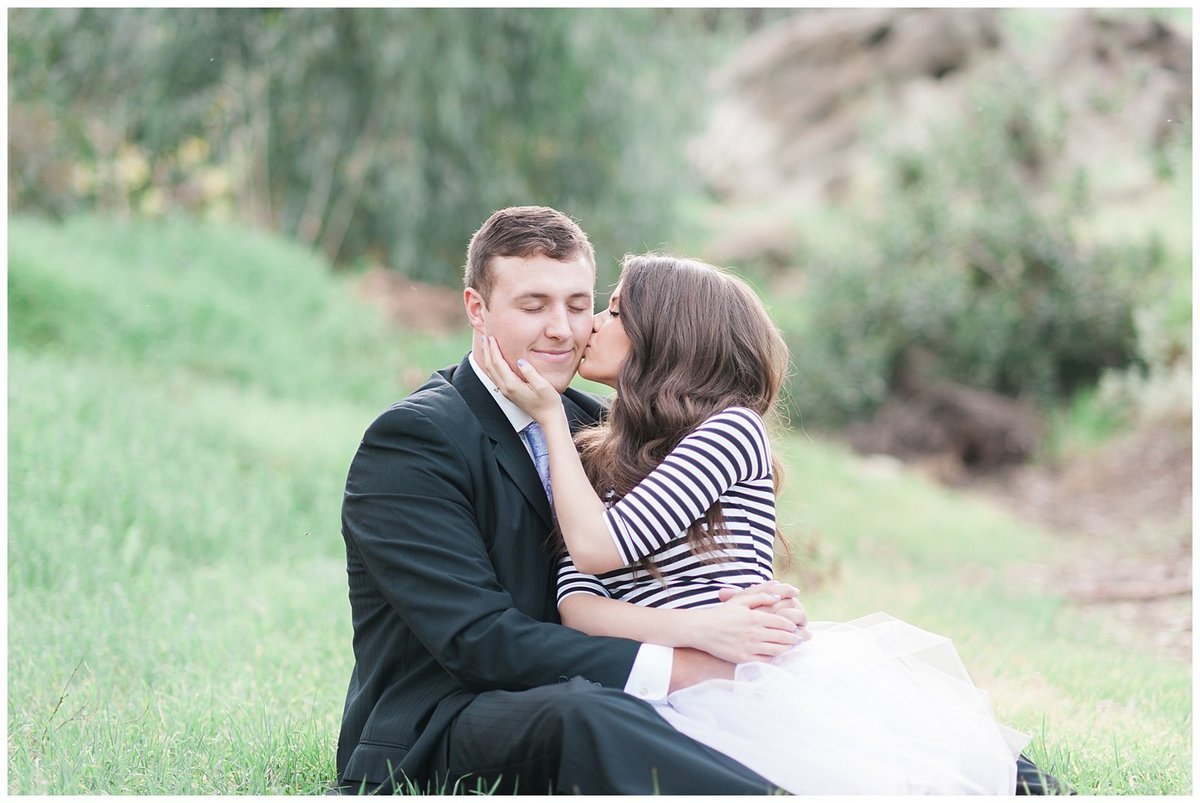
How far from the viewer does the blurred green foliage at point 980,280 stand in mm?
13742

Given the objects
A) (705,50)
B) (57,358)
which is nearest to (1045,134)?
(705,50)

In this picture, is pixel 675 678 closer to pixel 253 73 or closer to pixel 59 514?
pixel 59 514

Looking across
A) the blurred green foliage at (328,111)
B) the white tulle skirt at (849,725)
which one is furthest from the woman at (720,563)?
the blurred green foliage at (328,111)

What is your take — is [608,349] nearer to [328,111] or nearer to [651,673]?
[651,673]

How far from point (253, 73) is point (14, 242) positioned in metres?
3.87

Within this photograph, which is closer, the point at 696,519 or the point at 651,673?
the point at 651,673

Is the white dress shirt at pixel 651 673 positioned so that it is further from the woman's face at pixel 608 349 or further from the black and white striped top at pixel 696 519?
the woman's face at pixel 608 349

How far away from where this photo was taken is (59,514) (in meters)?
6.63

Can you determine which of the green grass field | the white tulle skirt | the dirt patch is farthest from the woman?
the dirt patch

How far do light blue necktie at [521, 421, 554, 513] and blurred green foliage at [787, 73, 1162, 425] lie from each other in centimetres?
1023

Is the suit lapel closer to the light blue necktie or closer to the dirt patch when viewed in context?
the light blue necktie

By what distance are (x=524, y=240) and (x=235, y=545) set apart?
13.7 feet

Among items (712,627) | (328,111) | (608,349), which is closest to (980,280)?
(328,111)

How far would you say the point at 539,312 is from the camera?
3406 mm
